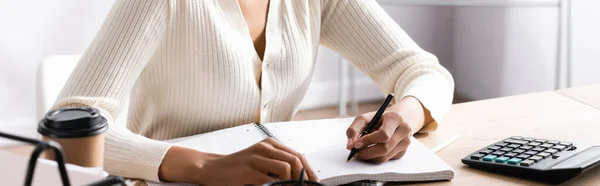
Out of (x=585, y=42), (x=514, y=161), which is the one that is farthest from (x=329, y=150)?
(x=585, y=42)

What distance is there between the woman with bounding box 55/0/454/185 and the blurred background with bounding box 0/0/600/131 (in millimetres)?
1521

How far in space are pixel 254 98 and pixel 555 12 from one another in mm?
1995

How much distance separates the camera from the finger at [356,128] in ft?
3.64

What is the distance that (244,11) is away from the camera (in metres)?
1.41

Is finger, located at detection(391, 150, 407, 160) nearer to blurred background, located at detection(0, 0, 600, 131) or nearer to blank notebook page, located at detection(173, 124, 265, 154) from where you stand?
blank notebook page, located at detection(173, 124, 265, 154)

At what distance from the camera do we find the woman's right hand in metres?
1.00

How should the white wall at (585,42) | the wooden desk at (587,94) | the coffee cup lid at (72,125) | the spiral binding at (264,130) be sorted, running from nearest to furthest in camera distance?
the coffee cup lid at (72,125)
the spiral binding at (264,130)
the wooden desk at (587,94)
the white wall at (585,42)

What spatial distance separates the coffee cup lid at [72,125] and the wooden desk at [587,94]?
3.32 ft

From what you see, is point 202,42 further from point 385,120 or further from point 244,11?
point 385,120

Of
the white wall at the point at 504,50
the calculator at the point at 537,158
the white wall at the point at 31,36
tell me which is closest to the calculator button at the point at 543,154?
the calculator at the point at 537,158

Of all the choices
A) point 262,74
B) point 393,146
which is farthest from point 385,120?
point 262,74

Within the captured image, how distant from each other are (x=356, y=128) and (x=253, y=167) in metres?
0.19

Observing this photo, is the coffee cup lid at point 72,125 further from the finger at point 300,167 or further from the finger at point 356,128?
the finger at point 356,128

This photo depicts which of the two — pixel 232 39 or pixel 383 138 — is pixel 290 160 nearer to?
pixel 383 138
